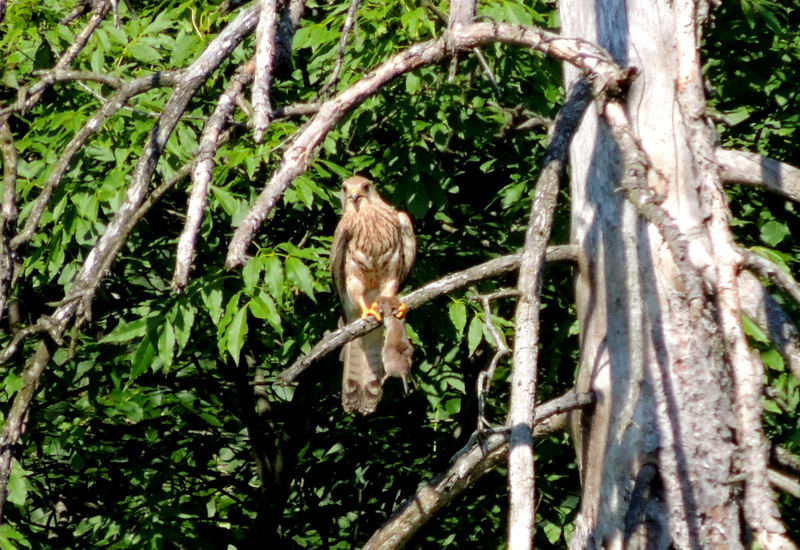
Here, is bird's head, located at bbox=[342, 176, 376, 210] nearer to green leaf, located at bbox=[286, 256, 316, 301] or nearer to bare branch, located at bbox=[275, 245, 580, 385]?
green leaf, located at bbox=[286, 256, 316, 301]

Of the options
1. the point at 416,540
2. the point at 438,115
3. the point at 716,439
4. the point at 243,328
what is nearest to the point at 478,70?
the point at 438,115

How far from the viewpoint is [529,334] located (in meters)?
2.08

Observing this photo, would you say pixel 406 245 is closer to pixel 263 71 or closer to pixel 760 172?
pixel 760 172

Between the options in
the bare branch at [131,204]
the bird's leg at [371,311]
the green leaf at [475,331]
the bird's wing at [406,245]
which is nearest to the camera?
the bare branch at [131,204]

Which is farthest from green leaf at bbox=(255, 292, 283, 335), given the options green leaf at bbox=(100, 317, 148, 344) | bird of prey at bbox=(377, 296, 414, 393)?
green leaf at bbox=(100, 317, 148, 344)

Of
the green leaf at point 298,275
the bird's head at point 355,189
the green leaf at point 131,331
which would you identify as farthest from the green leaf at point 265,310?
the bird's head at point 355,189

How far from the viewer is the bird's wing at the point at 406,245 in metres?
5.03

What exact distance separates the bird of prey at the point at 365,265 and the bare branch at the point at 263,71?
7.95 feet

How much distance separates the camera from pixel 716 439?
239cm

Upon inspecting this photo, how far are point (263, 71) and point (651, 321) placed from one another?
121 cm

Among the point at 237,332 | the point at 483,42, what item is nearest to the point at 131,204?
the point at 483,42

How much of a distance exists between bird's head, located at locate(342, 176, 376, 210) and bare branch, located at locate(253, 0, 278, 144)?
2503mm

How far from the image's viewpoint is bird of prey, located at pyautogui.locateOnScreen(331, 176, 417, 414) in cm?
478

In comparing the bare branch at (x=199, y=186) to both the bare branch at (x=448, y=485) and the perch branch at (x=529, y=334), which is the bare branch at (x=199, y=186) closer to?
the perch branch at (x=529, y=334)
